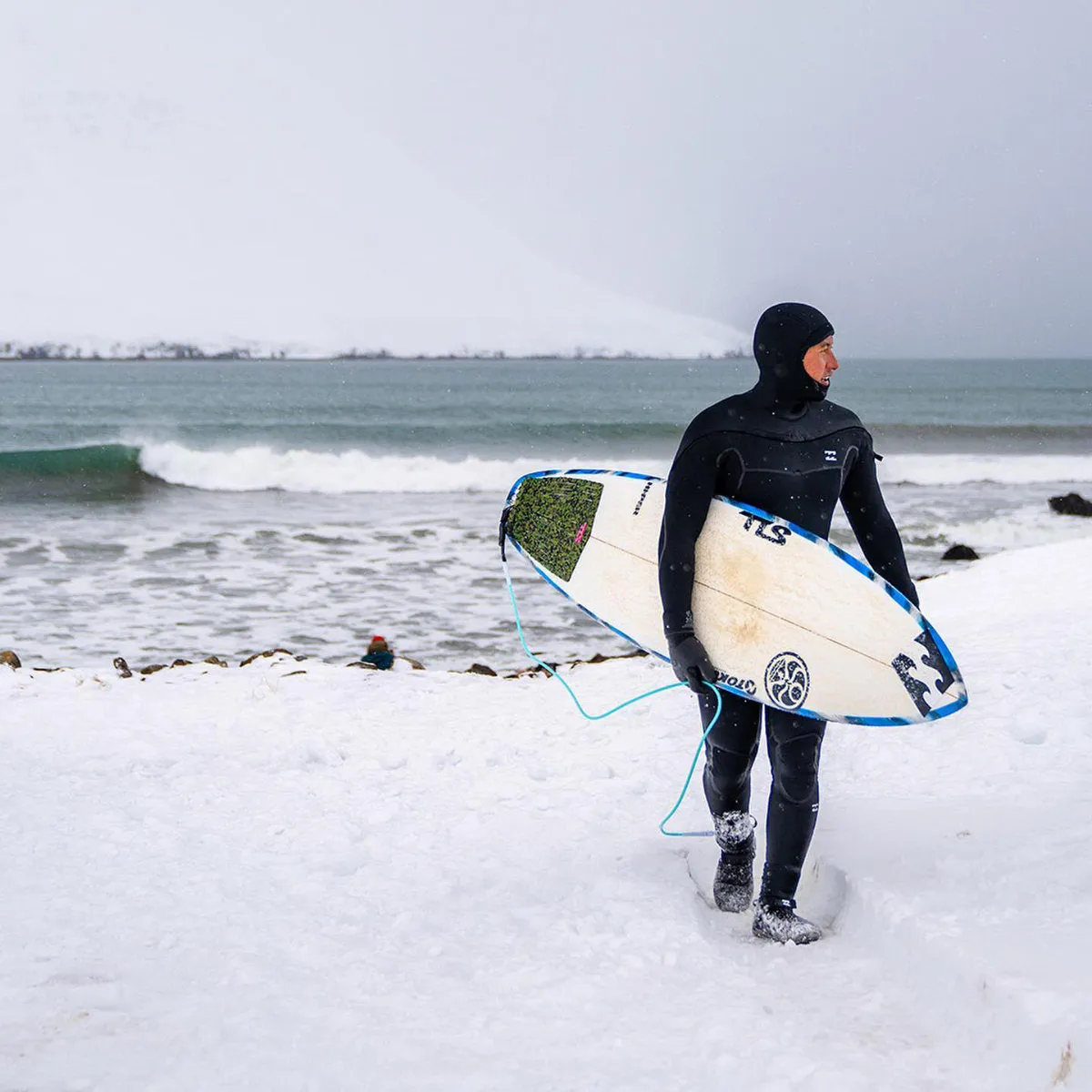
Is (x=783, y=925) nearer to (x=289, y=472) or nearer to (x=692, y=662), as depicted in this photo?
(x=692, y=662)

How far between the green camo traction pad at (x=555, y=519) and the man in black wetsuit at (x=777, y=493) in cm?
87

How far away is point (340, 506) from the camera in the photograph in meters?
17.3

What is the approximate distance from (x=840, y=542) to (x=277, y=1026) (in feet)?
39.3

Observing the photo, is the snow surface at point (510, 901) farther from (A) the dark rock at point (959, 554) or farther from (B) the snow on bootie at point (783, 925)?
(A) the dark rock at point (959, 554)

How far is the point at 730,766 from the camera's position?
3.18 metres

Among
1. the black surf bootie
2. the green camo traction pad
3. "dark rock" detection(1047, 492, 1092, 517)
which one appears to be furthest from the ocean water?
the black surf bootie

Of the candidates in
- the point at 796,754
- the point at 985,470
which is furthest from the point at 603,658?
the point at 985,470

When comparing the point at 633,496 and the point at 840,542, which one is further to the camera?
the point at 840,542

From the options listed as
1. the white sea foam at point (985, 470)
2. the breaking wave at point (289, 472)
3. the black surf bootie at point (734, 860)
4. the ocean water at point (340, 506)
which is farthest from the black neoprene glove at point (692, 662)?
the white sea foam at point (985, 470)

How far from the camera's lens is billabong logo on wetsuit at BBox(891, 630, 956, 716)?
3.00 m

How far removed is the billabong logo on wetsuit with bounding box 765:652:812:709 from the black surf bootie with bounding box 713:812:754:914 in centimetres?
45

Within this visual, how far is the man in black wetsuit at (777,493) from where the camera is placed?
2.92m

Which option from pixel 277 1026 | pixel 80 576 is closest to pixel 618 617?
pixel 277 1026

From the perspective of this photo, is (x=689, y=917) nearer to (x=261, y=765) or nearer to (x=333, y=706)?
(x=261, y=765)
